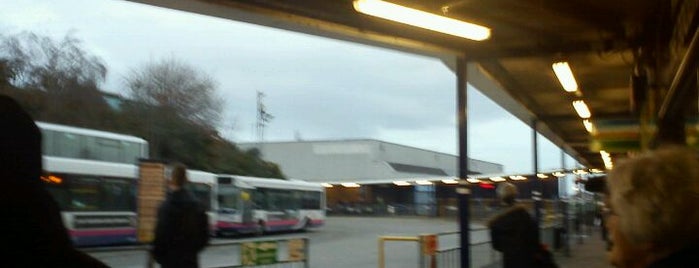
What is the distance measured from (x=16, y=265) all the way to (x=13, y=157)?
152 mm

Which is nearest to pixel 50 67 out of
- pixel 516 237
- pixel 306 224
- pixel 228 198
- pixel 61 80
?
pixel 61 80

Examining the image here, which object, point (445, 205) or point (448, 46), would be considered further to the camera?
point (445, 205)

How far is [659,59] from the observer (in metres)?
9.39

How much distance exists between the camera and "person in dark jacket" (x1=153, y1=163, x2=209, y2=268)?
645 centimetres

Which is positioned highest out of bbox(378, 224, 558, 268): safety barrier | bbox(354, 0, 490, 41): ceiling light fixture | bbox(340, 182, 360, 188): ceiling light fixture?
bbox(354, 0, 490, 41): ceiling light fixture

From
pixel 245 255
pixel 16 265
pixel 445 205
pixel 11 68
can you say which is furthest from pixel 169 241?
pixel 445 205

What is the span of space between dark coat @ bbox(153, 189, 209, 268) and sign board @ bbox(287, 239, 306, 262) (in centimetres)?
360

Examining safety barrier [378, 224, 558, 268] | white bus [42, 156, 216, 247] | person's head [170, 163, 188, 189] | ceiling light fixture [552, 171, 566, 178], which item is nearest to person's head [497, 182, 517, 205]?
safety barrier [378, 224, 558, 268]

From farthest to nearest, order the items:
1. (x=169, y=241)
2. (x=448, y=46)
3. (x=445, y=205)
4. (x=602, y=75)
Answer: (x=445, y=205) → (x=602, y=75) → (x=448, y=46) → (x=169, y=241)

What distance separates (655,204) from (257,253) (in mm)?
7557

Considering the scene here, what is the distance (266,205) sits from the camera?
70.6 ft

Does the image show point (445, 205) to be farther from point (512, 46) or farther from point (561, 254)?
point (512, 46)

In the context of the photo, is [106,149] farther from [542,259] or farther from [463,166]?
[542,259]

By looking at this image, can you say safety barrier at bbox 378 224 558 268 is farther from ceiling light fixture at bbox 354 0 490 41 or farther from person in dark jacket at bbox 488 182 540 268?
ceiling light fixture at bbox 354 0 490 41
